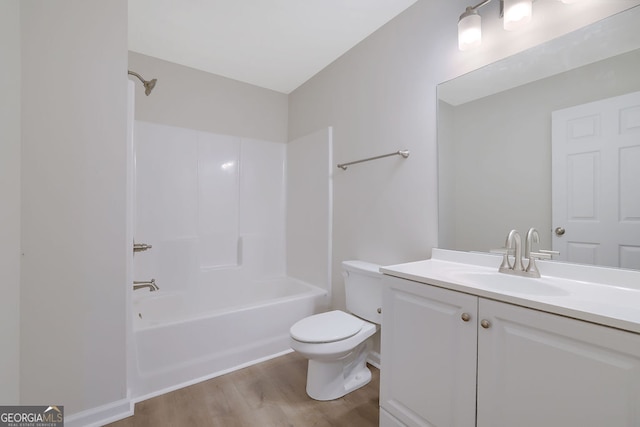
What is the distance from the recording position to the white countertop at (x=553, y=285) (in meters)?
0.76

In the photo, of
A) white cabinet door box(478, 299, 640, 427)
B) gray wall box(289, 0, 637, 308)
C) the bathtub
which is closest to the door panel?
gray wall box(289, 0, 637, 308)

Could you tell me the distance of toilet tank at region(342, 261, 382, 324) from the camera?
177cm

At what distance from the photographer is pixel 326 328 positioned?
165 cm

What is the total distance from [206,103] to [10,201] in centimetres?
175

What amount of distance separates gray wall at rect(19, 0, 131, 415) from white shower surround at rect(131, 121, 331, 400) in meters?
0.27

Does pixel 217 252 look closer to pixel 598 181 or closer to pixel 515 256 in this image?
pixel 515 256

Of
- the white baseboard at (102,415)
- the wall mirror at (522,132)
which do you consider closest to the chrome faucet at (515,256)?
the wall mirror at (522,132)

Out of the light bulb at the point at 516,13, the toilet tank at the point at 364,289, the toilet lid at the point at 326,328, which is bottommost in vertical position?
the toilet lid at the point at 326,328

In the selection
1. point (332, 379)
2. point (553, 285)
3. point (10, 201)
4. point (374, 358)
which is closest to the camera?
point (553, 285)

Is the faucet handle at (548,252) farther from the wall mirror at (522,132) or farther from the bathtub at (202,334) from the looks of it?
the bathtub at (202,334)

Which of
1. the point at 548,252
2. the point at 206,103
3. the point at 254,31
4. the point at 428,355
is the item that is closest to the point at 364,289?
the point at 428,355

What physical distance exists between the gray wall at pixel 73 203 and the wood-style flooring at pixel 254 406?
0.25m

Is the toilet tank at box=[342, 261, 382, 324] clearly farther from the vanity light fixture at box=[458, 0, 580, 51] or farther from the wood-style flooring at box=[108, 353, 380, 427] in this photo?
the vanity light fixture at box=[458, 0, 580, 51]

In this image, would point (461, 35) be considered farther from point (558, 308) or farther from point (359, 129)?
point (558, 308)
